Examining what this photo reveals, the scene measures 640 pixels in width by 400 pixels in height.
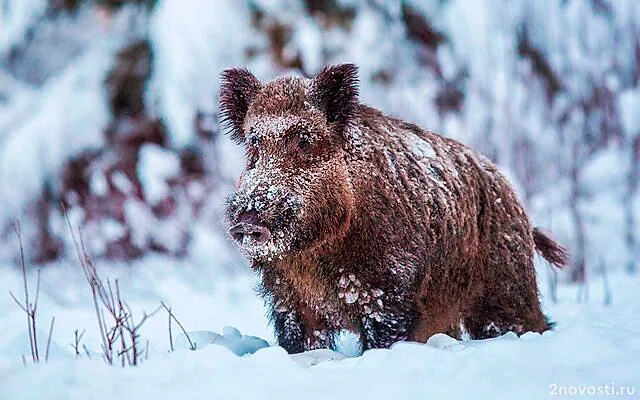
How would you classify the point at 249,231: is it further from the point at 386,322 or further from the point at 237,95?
the point at 237,95

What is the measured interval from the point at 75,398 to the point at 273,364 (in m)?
0.78

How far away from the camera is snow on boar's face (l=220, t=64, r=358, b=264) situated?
3.83m

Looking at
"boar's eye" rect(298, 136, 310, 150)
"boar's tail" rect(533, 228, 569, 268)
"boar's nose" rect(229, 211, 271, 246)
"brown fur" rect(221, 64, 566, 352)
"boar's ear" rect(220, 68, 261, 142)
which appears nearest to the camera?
"boar's nose" rect(229, 211, 271, 246)

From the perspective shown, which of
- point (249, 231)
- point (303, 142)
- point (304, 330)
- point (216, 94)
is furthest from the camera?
point (216, 94)

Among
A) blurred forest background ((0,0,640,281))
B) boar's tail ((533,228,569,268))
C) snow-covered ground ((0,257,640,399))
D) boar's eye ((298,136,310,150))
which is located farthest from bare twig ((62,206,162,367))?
blurred forest background ((0,0,640,281))

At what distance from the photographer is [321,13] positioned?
10.7 meters

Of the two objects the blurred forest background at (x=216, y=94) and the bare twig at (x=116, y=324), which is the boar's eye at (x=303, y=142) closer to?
the bare twig at (x=116, y=324)

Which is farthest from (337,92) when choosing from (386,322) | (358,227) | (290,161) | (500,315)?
(500,315)

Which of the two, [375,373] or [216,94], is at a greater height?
[216,94]

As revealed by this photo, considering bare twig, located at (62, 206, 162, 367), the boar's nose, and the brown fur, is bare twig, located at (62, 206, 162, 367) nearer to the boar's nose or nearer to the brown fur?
the boar's nose

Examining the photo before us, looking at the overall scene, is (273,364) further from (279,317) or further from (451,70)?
(451,70)

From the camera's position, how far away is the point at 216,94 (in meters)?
10.5

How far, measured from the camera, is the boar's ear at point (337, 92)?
4.24 meters

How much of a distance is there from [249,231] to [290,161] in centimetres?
53
